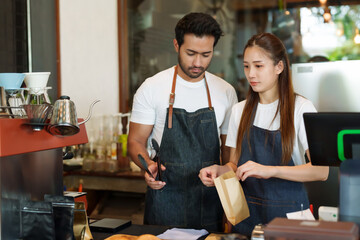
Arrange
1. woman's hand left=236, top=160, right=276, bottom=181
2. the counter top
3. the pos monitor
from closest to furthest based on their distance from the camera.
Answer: the pos monitor
the counter top
woman's hand left=236, top=160, right=276, bottom=181

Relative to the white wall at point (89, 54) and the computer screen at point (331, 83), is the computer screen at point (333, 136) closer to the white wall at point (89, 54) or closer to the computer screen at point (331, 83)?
the computer screen at point (331, 83)

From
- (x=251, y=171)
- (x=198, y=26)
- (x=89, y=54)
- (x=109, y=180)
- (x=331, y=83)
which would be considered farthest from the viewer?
(x=89, y=54)

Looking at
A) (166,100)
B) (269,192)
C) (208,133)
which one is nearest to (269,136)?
(269,192)

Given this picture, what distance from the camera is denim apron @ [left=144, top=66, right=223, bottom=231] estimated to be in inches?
97.5

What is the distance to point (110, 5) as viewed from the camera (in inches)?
171

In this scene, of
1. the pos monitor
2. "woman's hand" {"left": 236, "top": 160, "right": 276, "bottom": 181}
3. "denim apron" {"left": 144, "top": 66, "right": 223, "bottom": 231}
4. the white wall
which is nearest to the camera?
the pos monitor

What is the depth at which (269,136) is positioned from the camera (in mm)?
2252

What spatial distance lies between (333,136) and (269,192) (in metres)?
0.80

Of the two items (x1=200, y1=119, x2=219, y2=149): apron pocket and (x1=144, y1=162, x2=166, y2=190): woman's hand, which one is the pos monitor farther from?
(x1=200, y1=119, x2=219, y2=149): apron pocket

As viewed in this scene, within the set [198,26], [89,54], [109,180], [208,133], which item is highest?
[198,26]

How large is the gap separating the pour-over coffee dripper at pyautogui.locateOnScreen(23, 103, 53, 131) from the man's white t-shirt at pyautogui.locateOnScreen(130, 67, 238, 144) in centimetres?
92

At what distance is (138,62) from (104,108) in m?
0.57

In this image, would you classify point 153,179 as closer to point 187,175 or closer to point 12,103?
point 187,175

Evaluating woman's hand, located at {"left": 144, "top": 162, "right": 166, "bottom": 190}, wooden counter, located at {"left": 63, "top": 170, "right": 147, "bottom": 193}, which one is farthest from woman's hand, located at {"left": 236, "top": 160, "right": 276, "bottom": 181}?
wooden counter, located at {"left": 63, "top": 170, "right": 147, "bottom": 193}
